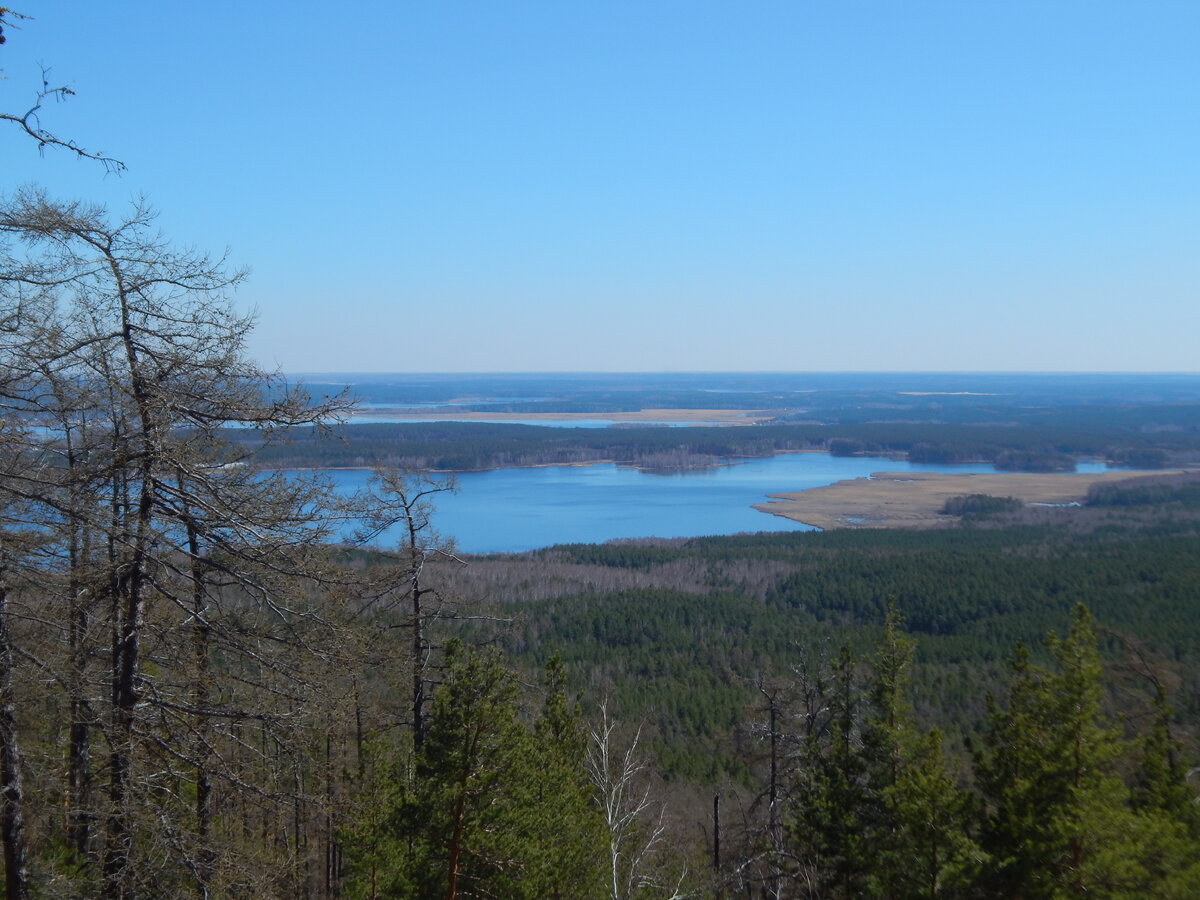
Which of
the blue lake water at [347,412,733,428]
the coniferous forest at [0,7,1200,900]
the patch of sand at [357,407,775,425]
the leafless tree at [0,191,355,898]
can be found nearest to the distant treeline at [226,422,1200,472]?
the blue lake water at [347,412,733,428]

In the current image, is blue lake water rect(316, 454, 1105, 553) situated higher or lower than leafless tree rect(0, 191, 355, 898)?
lower

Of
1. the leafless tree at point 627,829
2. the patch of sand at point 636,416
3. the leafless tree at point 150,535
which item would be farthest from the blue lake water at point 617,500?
the patch of sand at point 636,416

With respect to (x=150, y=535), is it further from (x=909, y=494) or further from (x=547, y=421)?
(x=547, y=421)

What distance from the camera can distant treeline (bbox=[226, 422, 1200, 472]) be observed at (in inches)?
3479

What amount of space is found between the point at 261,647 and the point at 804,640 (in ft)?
94.2

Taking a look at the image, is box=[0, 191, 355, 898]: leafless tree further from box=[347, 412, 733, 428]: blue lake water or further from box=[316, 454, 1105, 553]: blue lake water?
box=[347, 412, 733, 428]: blue lake water

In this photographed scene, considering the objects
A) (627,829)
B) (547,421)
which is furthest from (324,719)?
(547,421)

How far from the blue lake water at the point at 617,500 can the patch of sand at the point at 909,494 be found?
2.54m

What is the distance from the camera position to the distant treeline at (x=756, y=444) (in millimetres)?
88375

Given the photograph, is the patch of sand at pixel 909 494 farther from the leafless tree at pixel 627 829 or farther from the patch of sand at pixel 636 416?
the patch of sand at pixel 636 416

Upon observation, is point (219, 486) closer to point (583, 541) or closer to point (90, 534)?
point (90, 534)

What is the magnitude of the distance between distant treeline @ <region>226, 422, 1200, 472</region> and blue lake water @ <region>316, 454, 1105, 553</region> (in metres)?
3.36

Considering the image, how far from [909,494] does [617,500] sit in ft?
73.4

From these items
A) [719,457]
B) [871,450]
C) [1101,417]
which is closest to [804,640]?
[719,457]
